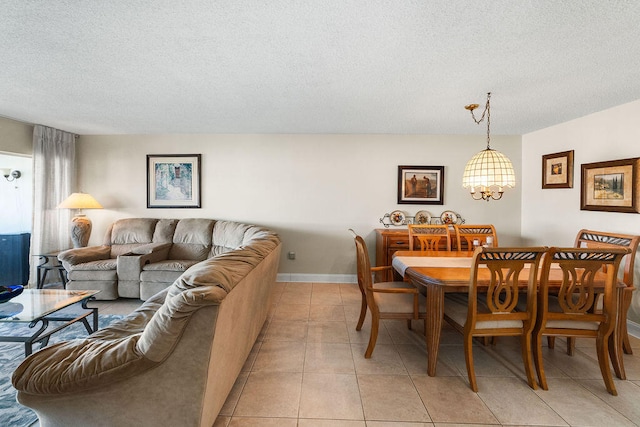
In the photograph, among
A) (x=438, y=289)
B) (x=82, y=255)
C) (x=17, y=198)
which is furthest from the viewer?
(x=17, y=198)

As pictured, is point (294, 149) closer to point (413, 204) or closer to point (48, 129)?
point (413, 204)

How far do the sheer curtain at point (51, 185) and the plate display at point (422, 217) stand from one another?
5.26 meters

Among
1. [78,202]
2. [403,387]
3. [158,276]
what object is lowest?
[403,387]

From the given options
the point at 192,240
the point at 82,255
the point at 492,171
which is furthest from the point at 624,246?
the point at 82,255

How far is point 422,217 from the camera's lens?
14.8 feet

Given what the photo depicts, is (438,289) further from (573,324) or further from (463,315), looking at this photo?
(573,324)

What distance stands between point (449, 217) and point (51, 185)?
5811 mm

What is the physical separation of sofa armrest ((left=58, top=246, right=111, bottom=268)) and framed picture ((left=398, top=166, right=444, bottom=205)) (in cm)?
428

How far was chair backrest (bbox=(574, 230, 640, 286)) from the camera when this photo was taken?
2373 mm

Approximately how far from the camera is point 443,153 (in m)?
4.52

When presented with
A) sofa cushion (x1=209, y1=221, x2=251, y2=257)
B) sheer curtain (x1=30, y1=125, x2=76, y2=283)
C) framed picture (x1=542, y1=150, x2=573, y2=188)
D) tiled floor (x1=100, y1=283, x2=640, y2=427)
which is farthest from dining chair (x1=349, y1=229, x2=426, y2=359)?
sheer curtain (x1=30, y1=125, x2=76, y2=283)

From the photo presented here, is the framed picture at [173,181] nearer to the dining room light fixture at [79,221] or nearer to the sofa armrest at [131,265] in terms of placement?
the dining room light fixture at [79,221]

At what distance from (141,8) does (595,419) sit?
349 cm

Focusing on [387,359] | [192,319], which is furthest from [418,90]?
[192,319]
